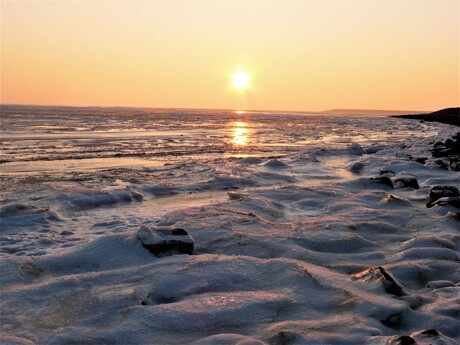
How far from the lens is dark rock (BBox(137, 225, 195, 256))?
489 centimetres

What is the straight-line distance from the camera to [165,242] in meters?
4.95

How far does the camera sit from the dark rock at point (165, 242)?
4.89m

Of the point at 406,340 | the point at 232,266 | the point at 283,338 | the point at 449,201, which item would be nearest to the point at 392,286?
the point at 406,340

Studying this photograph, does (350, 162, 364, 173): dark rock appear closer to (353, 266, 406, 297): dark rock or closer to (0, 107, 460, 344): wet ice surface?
(0, 107, 460, 344): wet ice surface

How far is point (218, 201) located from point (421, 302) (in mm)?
4714

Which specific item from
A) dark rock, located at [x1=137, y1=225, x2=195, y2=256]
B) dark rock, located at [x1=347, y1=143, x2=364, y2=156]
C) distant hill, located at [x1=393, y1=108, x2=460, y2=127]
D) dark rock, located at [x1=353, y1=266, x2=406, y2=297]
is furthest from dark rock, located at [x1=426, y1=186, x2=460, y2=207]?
distant hill, located at [x1=393, y1=108, x2=460, y2=127]

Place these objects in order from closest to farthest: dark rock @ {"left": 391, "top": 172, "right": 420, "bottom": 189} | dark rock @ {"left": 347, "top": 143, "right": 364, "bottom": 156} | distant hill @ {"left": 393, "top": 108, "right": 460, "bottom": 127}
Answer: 1. dark rock @ {"left": 391, "top": 172, "right": 420, "bottom": 189}
2. dark rock @ {"left": 347, "top": 143, "right": 364, "bottom": 156}
3. distant hill @ {"left": 393, "top": 108, "right": 460, "bottom": 127}

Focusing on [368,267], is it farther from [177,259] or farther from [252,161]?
[252,161]

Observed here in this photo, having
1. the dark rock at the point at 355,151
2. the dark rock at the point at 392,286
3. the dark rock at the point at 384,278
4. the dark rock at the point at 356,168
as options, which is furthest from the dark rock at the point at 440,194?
the dark rock at the point at 355,151

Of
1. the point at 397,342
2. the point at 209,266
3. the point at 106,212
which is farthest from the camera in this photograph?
the point at 106,212

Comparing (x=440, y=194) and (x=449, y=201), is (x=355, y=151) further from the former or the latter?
(x=449, y=201)

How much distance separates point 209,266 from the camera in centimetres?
441

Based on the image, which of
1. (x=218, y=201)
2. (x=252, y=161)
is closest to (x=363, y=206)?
(x=218, y=201)

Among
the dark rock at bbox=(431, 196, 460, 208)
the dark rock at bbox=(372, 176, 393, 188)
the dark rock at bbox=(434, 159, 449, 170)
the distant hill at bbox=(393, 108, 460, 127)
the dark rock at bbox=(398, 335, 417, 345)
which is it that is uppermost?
the distant hill at bbox=(393, 108, 460, 127)
